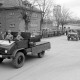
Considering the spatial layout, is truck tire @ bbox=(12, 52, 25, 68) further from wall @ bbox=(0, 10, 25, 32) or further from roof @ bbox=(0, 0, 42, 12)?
wall @ bbox=(0, 10, 25, 32)

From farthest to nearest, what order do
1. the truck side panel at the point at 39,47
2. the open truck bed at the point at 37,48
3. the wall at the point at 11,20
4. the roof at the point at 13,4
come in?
the wall at the point at 11,20, the roof at the point at 13,4, the truck side panel at the point at 39,47, the open truck bed at the point at 37,48

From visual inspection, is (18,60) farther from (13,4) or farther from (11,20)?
(13,4)

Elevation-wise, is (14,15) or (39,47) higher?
(14,15)

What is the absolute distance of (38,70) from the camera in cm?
607

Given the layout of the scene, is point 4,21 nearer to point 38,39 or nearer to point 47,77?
point 38,39

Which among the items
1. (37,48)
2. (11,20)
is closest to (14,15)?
(11,20)

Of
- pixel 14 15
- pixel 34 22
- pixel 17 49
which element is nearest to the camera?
pixel 17 49

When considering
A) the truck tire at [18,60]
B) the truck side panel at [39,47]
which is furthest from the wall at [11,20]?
the truck tire at [18,60]

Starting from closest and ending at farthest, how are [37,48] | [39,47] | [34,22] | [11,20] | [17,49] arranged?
[17,49] < [37,48] < [39,47] < [11,20] < [34,22]

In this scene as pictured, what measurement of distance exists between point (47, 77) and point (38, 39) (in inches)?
162

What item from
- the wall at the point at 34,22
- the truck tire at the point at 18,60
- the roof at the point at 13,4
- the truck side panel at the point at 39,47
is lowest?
the truck tire at the point at 18,60

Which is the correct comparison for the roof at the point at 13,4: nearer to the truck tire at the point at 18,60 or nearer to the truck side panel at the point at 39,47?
the truck side panel at the point at 39,47

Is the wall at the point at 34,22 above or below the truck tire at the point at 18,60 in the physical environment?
above

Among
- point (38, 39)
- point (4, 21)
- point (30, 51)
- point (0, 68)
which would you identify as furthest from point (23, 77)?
point (4, 21)
